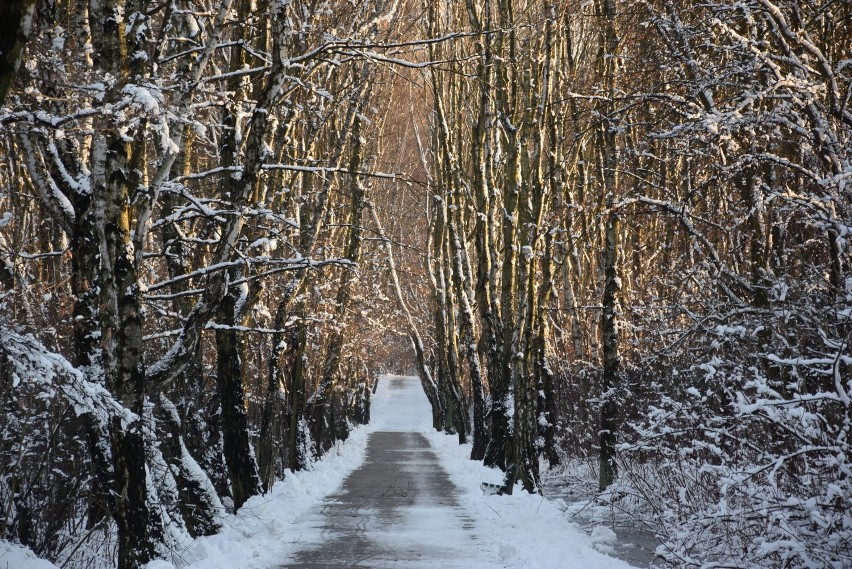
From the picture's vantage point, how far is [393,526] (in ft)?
44.2

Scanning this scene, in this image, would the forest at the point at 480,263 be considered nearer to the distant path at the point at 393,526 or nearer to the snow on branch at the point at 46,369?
the snow on branch at the point at 46,369

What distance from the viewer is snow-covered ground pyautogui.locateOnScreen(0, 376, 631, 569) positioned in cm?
978

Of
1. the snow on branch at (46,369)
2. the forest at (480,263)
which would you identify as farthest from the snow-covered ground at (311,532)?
the snow on branch at (46,369)

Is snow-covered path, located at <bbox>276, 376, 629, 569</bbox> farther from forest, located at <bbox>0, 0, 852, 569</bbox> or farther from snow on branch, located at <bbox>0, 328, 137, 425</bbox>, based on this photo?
snow on branch, located at <bbox>0, 328, 137, 425</bbox>

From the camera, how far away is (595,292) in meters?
23.5

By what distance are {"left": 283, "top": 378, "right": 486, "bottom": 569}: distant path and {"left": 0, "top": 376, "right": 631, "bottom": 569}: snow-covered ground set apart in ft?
0.73

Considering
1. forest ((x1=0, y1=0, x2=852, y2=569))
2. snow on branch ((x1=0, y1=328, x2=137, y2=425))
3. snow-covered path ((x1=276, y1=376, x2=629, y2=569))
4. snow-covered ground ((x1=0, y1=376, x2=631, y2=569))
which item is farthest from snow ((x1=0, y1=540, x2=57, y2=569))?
snow-covered path ((x1=276, y1=376, x2=629, y2=569))

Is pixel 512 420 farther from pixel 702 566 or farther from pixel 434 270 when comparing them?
pixel 434 270

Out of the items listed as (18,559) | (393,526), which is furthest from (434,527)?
(18,559)

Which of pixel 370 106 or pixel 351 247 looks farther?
pixel 370 106

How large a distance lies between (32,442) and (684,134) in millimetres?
8911

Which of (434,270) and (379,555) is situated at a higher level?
(434,270)

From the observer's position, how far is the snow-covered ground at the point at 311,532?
9.78 meters

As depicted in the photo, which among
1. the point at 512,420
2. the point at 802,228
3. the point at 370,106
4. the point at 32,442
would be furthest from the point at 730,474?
the point at 370,106
